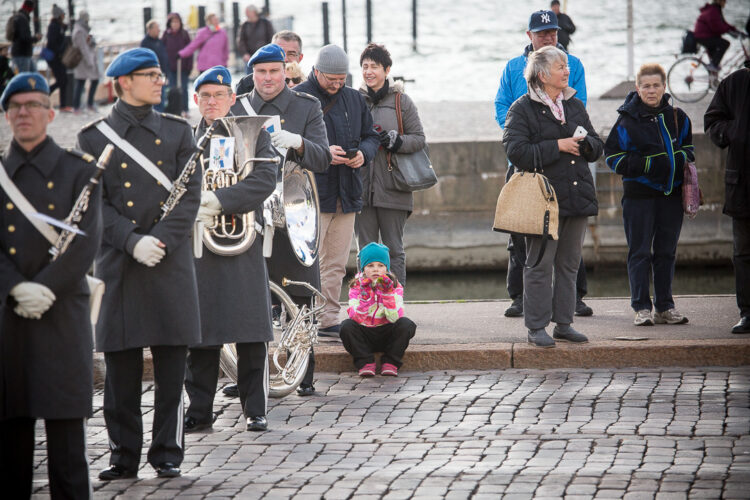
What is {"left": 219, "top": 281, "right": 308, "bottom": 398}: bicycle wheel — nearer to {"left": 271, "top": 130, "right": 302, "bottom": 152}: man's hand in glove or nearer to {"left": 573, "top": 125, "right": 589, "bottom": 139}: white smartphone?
{"left": 271, "top": 130, "right": 302, "bottom": 152}: man's hand in glove

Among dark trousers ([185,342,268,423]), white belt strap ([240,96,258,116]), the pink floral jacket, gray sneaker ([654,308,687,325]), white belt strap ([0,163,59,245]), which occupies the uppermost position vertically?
white belt strap ([240,96,258,116])

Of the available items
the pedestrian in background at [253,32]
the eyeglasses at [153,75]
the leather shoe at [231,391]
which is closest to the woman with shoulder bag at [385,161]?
the leather shoe at [231,391]

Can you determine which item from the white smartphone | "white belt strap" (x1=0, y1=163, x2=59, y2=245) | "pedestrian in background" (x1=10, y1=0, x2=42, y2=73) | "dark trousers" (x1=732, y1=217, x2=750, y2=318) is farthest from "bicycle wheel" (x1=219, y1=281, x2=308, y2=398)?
"pedestrian in background" (x1=10, y1=0, x2=42, y2=73)

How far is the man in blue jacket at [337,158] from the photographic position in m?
8.88

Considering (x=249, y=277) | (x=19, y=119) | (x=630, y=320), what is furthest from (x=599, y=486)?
(x=630, y=320)

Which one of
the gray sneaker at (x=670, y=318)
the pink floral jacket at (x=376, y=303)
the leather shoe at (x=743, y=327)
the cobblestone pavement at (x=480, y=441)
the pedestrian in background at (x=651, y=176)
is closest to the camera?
the cobblestone pavement at (x=480, y=441)

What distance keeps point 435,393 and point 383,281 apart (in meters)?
0.86

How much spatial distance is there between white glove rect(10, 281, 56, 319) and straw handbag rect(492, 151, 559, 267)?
3.94 metres

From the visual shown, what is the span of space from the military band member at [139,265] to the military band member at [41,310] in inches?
27.5

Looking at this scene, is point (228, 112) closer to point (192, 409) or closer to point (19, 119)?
point (192, 409)

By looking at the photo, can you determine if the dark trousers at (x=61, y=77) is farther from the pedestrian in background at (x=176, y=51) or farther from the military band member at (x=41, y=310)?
the military band member at (x=41, y=310)

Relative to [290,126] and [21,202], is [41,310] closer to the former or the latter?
[21,202]

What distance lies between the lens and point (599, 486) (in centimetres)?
572

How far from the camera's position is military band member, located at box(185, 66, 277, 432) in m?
7.00
